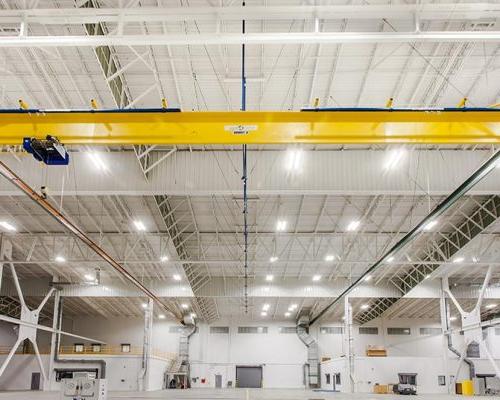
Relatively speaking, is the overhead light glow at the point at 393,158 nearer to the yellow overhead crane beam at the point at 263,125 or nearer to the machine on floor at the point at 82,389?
the yellow overhead crane beam at the point at 263,125

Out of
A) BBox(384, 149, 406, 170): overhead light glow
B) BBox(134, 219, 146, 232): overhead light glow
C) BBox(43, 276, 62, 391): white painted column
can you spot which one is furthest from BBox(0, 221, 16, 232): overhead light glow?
BBox(384, 149, 406, 170): overhead light glow

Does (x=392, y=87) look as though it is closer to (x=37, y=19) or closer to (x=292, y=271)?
(x=37, y=19)

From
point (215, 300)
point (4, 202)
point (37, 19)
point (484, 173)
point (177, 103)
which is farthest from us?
point (215, 300)

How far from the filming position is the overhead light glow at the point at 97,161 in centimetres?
1958

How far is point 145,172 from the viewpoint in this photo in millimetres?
20453

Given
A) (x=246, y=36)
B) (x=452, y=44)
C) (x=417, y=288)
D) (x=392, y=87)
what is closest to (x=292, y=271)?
(x=417, y=288)

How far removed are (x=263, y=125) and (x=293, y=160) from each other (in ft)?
24.3

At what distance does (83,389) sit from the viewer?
1888cm

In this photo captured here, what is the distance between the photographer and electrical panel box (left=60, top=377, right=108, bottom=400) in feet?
61.7

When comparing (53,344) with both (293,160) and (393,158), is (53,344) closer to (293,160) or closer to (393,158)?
(293,160)

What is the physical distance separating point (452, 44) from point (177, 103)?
31.6 feet

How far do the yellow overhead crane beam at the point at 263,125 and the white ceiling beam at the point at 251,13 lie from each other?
216 cm

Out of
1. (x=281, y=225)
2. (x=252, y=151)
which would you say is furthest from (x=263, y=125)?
(x=281, y=225)

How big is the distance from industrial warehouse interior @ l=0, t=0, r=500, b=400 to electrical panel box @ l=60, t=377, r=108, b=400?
0.18ft
